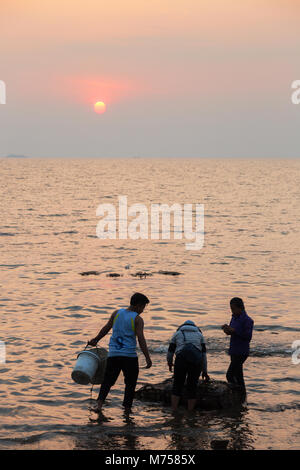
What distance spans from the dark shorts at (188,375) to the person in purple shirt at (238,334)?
895 mm

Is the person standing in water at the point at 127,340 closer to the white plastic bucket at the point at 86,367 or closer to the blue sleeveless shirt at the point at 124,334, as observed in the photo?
the blue sleeveless shirt at the point at 124,334

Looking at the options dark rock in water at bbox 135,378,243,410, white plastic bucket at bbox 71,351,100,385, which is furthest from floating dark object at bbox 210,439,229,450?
white plastic bucket at bbox 71,351,100,385

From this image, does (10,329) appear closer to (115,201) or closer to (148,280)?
(148,280)

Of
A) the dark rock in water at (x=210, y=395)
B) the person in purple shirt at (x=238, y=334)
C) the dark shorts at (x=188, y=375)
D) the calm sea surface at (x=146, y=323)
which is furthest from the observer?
the dark rock in water at (x=210, y=395)

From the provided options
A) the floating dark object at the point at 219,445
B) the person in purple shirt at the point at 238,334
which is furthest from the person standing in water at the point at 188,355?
the floating dark object at the point at 219,445

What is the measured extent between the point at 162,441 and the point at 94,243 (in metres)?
32.2

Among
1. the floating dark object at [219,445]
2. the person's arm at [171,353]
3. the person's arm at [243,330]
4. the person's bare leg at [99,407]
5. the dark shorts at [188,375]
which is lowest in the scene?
the floating dark object at [219,445]

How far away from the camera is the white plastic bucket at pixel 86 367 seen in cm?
1182

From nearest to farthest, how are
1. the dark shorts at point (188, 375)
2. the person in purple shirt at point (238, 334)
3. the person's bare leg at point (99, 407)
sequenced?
1. the dark shorts at point (188, 375)
2. the person's bare leg at point (99, 407)
3. the person in purple shirt at point (238, 334)

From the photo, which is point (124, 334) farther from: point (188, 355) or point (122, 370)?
point (188, 355)

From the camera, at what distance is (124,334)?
10969mm

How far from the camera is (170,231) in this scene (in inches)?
2002

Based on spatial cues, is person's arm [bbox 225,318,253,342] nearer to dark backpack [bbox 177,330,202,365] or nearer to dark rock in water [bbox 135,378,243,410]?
dark backpack [bbox 177,330,202,365]

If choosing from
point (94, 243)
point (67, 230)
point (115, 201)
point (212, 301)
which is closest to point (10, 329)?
point (212, 301)
